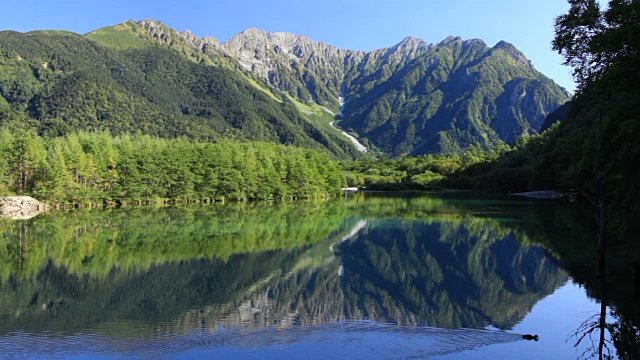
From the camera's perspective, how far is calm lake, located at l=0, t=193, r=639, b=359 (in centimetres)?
1358

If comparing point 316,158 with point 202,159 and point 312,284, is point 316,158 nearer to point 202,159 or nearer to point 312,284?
point 202,159

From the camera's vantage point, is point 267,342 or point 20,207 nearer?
point 267,342

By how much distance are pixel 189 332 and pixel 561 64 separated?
1737 cm

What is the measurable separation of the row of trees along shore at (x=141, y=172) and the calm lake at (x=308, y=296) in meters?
30.9

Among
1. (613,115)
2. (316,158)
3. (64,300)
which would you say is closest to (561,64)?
(613,115)

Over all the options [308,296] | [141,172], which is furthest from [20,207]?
[308,296]

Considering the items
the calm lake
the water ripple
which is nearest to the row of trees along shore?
the calm lake

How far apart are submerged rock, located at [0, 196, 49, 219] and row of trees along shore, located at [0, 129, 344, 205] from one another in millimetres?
1192

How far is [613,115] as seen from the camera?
1594 centimetres

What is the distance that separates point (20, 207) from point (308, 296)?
5064cm

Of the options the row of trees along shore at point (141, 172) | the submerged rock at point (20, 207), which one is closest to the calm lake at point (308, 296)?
the submerged rock at point (20, 207)

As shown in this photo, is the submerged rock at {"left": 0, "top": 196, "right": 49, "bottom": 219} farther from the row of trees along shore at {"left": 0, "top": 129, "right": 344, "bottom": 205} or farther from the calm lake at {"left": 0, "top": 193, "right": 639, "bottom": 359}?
the calm lake at {"left": 0, "top": 193, "right": 639, "bottom": 359}

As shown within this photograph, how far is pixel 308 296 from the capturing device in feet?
64.4

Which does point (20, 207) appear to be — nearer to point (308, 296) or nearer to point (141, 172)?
point (141, 172)
